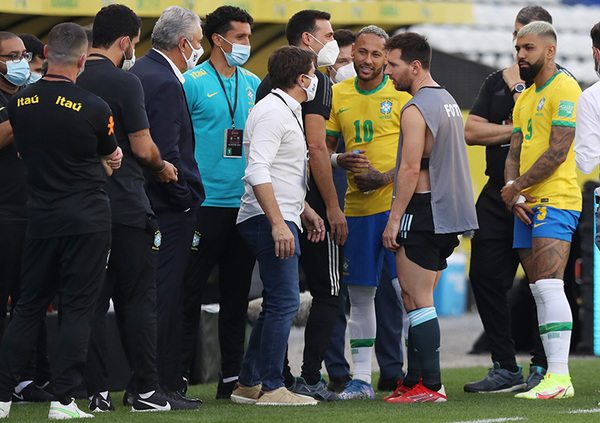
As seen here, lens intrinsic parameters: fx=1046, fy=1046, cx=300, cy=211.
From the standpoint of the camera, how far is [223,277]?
600cm

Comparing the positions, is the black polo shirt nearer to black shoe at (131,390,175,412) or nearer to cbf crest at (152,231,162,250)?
cbf crest at (152,231,162,250)

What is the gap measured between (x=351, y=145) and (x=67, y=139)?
6.79 feet

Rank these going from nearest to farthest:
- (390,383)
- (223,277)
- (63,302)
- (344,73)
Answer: (63,302), (223,277), (390,383), (344,73)

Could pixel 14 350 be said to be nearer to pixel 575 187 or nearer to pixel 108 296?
pixel 108 296

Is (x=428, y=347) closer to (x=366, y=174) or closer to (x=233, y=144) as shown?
(x=366, y=174)

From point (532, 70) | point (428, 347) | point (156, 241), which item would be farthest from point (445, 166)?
point (156, 241)

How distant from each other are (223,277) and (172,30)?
1.43m

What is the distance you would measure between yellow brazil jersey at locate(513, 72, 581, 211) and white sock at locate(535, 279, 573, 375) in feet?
1.49

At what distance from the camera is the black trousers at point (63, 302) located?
4.79 meters

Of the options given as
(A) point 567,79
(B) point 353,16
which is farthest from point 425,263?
(B) point 353,16

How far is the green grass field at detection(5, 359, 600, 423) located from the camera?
487 cm

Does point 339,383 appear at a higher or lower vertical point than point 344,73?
lower

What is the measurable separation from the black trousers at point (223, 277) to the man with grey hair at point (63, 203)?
1.05m

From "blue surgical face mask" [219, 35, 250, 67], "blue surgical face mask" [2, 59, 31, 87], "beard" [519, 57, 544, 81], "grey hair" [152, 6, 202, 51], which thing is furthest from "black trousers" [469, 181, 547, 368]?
"blue surgical face mask" [2, 59, 31, 87]
